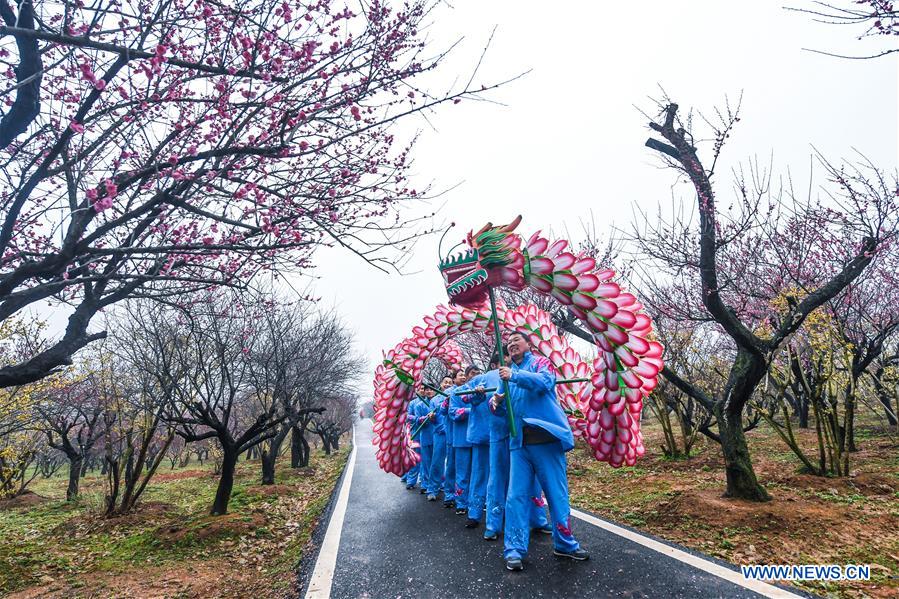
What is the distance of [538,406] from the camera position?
4500 millimetres

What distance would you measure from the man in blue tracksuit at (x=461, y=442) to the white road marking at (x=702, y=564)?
7.08 ft

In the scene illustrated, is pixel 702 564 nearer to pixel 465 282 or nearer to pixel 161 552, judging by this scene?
pixel 465 282

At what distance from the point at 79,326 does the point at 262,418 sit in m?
5.08

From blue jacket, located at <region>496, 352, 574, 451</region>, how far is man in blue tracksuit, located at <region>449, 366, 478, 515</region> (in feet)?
7.70

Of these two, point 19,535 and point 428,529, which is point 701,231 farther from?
point 19,535

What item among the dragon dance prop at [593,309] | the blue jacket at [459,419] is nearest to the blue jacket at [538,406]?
the dragon dance prop at [593,309]

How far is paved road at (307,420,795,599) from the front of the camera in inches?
136

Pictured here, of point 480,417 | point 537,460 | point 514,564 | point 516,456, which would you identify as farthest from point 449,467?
point 514,564

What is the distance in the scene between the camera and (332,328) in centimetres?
1673

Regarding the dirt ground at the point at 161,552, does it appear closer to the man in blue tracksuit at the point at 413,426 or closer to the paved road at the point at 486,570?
the paved road at the point at 486,570

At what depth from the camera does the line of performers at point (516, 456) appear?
4.16 m

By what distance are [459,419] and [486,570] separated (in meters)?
2.97

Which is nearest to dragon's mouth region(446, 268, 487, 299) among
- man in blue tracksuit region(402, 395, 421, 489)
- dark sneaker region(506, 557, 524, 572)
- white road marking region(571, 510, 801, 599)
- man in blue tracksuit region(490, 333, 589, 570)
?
man in blue tracksuit region(490, 333, 589, 570)

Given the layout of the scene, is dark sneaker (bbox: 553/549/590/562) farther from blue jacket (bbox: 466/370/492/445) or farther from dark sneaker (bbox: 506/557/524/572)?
blue jacket (bbox: 466/370/492/445)
